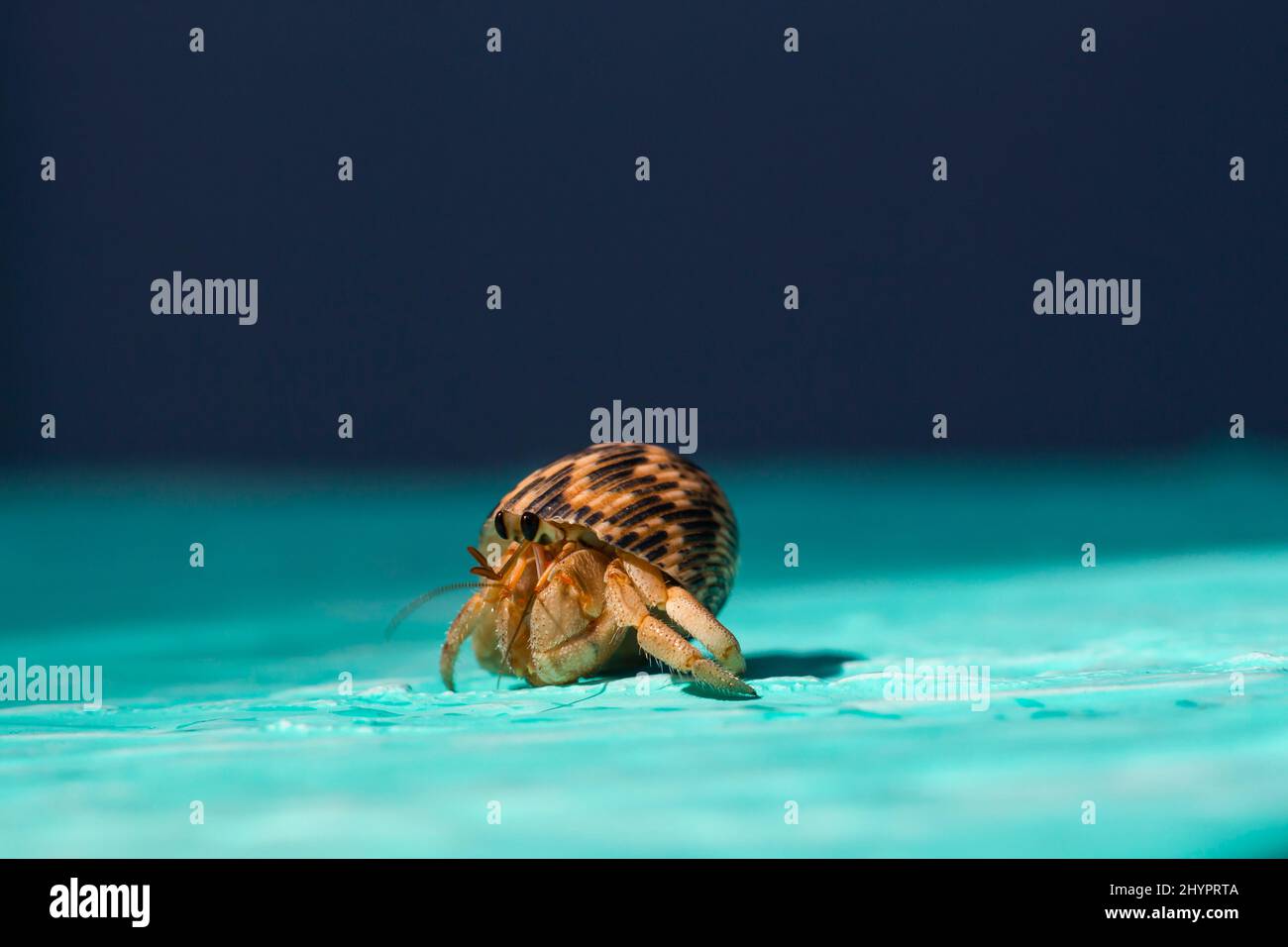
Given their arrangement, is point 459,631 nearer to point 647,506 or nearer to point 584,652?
point 584,652

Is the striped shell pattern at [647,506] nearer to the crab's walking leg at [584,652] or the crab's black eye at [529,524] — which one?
the crab's black eye at [529,524]

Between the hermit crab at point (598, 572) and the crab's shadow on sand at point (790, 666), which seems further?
the hermit crab at point (598, 572)

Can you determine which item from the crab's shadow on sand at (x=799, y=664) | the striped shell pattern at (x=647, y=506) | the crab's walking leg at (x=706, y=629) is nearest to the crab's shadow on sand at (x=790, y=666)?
the crab's shadow on sand at (x=799, y=664)

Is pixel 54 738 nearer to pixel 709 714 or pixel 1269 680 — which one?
pixel 709 714

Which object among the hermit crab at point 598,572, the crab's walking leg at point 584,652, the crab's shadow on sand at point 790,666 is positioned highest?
the hermit crab at point 598,572

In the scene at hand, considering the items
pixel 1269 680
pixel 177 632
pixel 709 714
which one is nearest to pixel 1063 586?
pixel 1269 680

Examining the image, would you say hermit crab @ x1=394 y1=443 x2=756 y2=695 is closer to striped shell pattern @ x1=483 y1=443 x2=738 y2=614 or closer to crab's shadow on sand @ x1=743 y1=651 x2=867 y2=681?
striped shell pattern @ x1=483 y1=443 x2=738 y2=614
